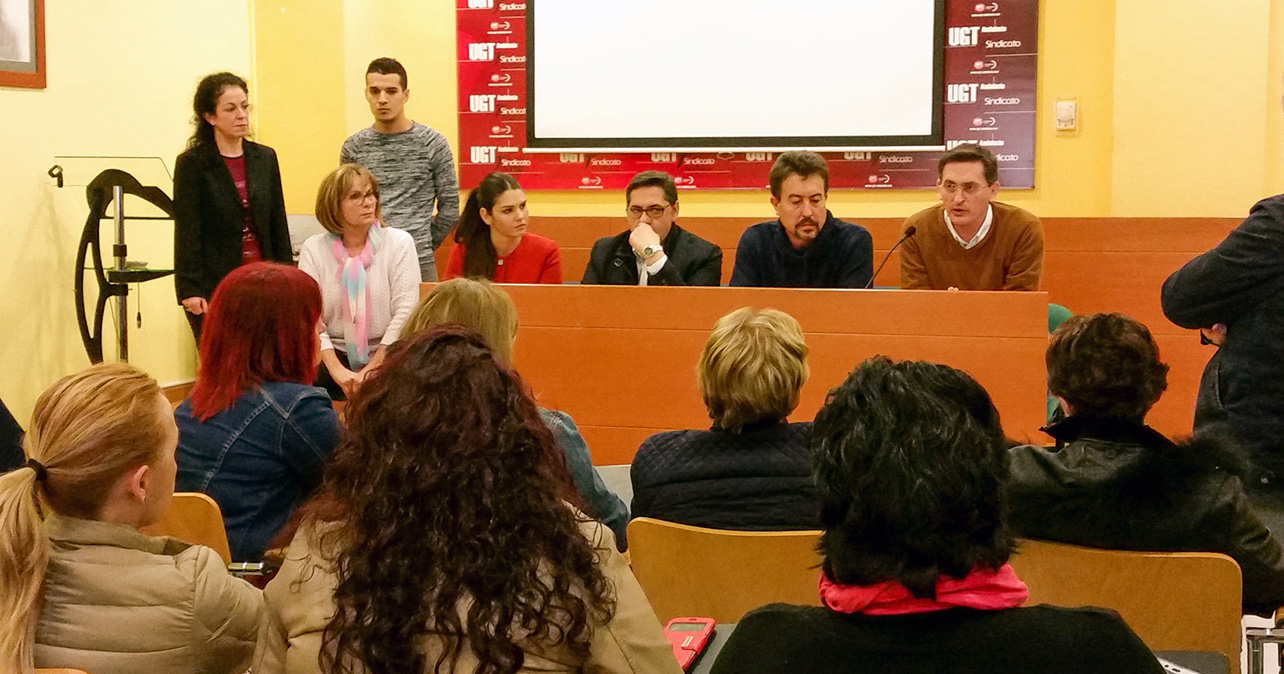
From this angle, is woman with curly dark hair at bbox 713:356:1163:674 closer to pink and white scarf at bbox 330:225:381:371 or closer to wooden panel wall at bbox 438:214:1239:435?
pink and white scarf at bbox 330:225:381:371

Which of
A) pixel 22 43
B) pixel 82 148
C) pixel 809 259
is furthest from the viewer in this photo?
pixel 82 148

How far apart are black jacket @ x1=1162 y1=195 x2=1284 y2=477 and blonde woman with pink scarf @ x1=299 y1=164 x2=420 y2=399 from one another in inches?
103

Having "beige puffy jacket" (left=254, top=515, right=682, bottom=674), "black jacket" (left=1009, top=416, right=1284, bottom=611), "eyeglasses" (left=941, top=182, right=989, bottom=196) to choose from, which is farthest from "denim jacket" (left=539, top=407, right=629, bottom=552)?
"eyeglasses" (left=941, top=182, right=989, bottom=196)

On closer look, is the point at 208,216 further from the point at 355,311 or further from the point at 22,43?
the point at 22,43

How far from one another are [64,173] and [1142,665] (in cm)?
527

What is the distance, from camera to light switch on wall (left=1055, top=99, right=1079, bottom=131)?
6281 mm

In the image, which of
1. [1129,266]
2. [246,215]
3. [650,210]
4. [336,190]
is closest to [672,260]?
[650,210]

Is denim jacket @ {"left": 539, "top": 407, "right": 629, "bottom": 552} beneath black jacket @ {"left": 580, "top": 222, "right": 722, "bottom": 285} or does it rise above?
beneath

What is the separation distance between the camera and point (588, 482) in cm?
233

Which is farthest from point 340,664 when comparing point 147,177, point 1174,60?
point 1174,60

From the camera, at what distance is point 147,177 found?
17.7ft

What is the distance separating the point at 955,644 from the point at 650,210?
138 inches

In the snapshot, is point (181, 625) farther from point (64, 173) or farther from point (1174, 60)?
point (1174, 60)

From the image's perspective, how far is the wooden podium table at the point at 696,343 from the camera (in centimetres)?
348
